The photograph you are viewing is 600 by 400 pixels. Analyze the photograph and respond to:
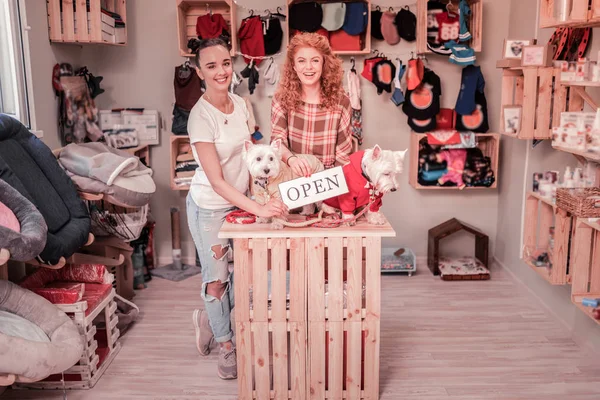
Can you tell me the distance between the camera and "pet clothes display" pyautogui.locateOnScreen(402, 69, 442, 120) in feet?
14.0

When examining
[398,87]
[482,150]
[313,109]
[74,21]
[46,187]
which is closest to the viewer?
[313,109]

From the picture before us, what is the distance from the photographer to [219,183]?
247 cm

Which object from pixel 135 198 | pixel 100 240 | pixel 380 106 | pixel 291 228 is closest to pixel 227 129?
pixel 291 228

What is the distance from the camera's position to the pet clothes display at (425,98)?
4.27 meters

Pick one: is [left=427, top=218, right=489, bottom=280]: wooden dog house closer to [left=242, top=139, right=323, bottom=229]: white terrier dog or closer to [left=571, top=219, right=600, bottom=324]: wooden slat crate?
[left=571, top=219, right=600, bottom=324]: wooden slat crate

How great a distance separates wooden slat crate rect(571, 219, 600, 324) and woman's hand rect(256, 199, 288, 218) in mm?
1372

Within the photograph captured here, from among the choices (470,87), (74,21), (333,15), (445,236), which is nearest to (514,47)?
(470,87)

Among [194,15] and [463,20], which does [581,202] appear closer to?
[463,20]

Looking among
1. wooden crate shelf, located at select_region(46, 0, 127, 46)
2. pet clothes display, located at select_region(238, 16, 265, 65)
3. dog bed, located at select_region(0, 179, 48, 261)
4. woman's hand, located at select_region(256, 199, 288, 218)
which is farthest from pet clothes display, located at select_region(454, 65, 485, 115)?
dog bed, located at select_region(0, 179, 48, 261)

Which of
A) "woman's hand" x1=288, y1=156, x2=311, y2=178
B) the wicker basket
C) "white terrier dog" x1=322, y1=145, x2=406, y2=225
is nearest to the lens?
"white terrier dog" x1=322, y1=145, x2=406, y2=225

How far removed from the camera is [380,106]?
14.7 feet

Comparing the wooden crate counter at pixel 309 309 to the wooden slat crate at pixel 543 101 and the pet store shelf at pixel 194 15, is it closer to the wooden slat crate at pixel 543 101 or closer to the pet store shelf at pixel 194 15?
the wooden slat crate at pixel 543 101

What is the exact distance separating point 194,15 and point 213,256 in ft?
7.42

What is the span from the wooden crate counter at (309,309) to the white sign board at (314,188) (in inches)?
5.9
